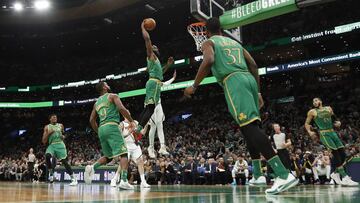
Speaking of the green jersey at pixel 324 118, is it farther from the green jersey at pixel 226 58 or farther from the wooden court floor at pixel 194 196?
the green jersey at pixel 226 58

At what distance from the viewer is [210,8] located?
10.6m

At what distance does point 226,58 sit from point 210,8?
662 cm

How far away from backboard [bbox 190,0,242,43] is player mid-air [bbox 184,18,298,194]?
5809mm

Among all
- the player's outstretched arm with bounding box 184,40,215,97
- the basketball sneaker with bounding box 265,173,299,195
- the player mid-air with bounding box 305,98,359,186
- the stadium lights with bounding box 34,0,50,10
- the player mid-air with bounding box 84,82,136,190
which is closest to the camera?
the basketball sneaker with bounding box 265,173,299,195

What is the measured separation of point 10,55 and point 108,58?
10086mm

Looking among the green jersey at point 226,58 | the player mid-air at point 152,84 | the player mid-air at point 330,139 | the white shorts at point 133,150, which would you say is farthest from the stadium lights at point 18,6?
the green jersey at point 226,58

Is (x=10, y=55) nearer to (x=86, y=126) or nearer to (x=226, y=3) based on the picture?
(x=86, y=126)

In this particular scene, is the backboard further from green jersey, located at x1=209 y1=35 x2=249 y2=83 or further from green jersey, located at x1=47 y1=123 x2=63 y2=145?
green jersey, located at x1=209 y1=35 x2=249 y2=83

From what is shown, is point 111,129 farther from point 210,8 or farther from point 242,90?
point 210,8

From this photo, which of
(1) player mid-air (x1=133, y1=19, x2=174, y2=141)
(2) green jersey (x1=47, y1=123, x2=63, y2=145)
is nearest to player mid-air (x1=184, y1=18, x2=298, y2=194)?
(1) player mid-air (x1=133, y1=19, x2=174, y2=141)

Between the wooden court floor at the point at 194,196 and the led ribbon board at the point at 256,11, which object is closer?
the wooden court floor at the point at 194,196

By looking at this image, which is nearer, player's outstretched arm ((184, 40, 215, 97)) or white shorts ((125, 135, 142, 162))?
player's outstretched arm ((184, 40, 215, 97))

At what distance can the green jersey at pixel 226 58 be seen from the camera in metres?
4.27

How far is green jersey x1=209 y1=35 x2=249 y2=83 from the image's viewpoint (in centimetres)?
427
